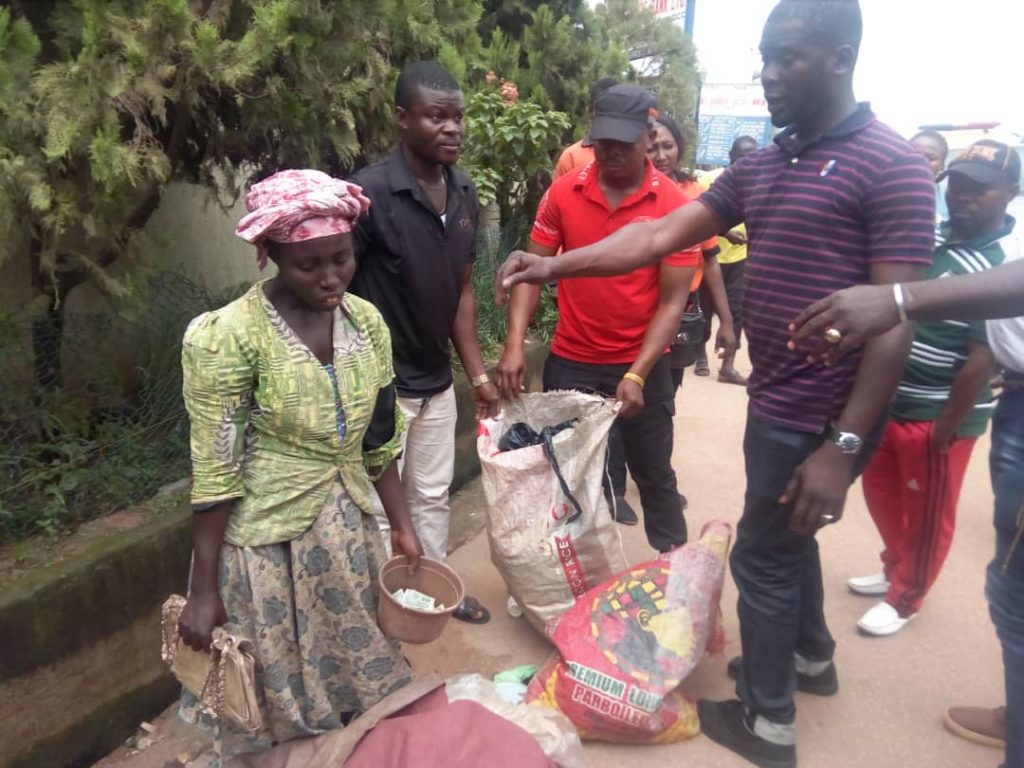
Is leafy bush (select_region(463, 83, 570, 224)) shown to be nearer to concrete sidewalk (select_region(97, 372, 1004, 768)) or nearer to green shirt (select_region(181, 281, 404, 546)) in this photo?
concrete sidewalk (select_region(97, 372, 1004, 768))

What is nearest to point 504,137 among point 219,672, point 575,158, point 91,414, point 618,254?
point 575,158

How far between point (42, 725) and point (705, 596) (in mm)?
2083

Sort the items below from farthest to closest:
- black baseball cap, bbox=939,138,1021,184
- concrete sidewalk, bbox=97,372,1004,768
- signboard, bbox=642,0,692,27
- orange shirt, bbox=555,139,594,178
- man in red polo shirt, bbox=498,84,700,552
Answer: signboard, bbox=642,0,692,27 → orange shirt, bbox=555,139,594,178 → man in red polo shirt, bbox=498,84,700,552 → black baseball cap, bbox=939,138,1021,184 → concrete sidewalk, bbox=97,372,1004,768

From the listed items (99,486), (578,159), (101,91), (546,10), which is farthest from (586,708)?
(546,10)

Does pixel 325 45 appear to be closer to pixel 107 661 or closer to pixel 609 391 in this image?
pixel 609 391

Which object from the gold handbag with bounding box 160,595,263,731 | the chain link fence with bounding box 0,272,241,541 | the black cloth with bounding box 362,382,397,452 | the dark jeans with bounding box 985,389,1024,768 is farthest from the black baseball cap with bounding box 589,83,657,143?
the gold handbag with bounding box 160,595,263,731

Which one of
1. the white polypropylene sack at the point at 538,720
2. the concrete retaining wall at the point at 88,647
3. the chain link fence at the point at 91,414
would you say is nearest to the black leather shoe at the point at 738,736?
the white polypropylene sack at the point at 538,720

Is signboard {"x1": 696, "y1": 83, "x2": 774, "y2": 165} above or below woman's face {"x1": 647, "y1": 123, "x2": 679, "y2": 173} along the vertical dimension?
below

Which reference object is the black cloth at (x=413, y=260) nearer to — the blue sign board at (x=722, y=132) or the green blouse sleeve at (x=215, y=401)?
the green blouse sleeve at (x=215, y=401)

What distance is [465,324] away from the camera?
3.02m

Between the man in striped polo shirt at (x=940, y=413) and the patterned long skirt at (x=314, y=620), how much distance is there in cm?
194

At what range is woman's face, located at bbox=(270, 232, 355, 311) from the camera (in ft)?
5.98

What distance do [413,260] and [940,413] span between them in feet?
6.65

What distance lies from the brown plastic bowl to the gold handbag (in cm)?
36
